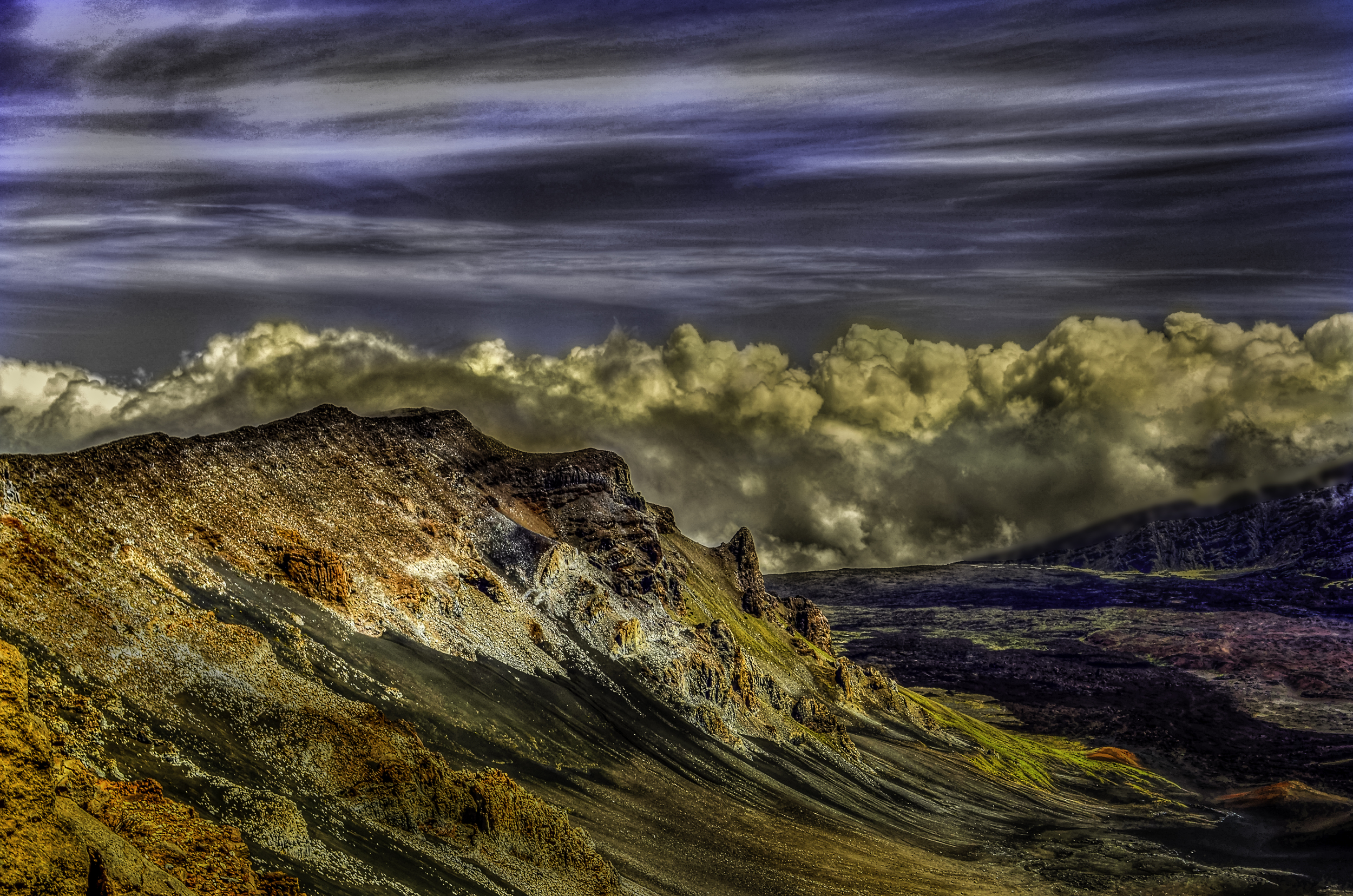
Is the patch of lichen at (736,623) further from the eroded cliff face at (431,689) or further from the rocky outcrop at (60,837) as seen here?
the rocky outcrop at (60,837)

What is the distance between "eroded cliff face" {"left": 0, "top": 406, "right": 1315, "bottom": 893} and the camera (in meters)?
60.3

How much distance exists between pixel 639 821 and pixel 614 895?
2260cm

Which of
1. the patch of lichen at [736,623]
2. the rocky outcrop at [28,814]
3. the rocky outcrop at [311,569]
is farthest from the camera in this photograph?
the patch of lichen at [736,623]

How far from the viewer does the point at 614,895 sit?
70.8 metres

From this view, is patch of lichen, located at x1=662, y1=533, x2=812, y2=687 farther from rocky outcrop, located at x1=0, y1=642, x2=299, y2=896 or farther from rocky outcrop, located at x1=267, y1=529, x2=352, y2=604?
rocky outcrop, located at x1=0, y1=642, x2=299, y2=896

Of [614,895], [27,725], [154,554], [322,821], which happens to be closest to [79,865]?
[27,725]

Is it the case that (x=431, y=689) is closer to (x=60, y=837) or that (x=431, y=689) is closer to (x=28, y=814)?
(x=60, y=837)

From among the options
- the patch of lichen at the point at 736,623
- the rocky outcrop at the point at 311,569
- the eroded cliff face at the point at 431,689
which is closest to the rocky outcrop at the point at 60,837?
the eroded cliff face at the point at 431,689

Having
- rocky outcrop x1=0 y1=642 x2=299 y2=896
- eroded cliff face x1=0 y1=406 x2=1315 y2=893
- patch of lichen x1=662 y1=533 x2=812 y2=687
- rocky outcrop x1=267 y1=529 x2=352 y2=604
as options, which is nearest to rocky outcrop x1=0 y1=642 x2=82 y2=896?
rocky outcrop x1=0 y1=642 x2=299 y2=896

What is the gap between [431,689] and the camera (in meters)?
92.6

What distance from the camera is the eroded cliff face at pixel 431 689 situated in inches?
Answer: 2373

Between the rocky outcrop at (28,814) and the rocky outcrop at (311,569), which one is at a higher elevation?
the rocky outcrop at (28,814)

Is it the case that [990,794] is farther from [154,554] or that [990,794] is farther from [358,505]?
[154,554]

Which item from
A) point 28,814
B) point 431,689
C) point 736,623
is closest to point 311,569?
point 431,689
